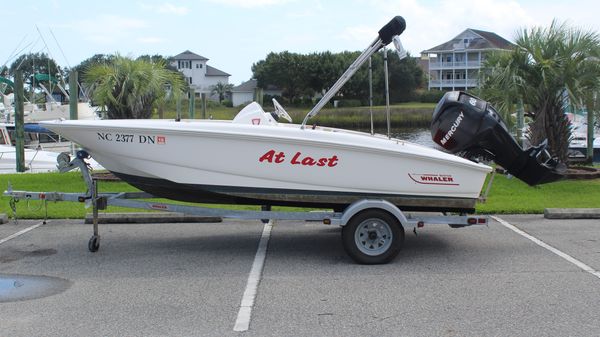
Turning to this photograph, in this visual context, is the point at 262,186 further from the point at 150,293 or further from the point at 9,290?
the point at 9,290

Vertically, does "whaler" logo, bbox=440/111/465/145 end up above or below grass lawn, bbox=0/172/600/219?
above

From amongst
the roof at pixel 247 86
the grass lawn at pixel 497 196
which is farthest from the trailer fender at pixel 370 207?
the roof at pixel 247 86

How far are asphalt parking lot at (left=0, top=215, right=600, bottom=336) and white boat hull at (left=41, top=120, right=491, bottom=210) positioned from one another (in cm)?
80

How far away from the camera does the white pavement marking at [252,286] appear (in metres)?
5.39

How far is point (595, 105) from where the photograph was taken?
42.9 ft

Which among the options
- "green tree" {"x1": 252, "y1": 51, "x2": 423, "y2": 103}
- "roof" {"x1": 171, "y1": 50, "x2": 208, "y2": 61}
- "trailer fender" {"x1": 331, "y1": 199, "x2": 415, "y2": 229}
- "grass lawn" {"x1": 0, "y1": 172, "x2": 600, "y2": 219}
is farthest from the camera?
"roof" {"x1": 171, "y1": 50, "x2": 208, "y2": 61}

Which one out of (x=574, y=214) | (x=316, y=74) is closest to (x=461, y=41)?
(x=316, y=74)

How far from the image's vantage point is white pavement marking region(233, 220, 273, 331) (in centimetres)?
539

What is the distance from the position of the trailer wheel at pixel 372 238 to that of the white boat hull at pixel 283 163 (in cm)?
24

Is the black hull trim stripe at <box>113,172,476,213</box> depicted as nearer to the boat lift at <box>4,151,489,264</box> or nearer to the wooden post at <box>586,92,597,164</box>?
the boat lift at <box>4,151,489,264</box>

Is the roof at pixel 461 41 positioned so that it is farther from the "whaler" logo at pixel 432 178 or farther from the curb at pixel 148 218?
the "whaler" logo at pixel 432 178

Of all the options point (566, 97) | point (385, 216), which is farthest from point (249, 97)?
point (385, 216)

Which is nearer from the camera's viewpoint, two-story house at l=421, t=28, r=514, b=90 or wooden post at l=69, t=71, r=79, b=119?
wooden post at l=69, t=71, r=79, b=119

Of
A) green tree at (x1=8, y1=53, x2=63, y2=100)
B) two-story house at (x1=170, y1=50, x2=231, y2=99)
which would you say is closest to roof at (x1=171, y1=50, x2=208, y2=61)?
two-story house at (x1=170, y1=50, x2=231, y2=99)
